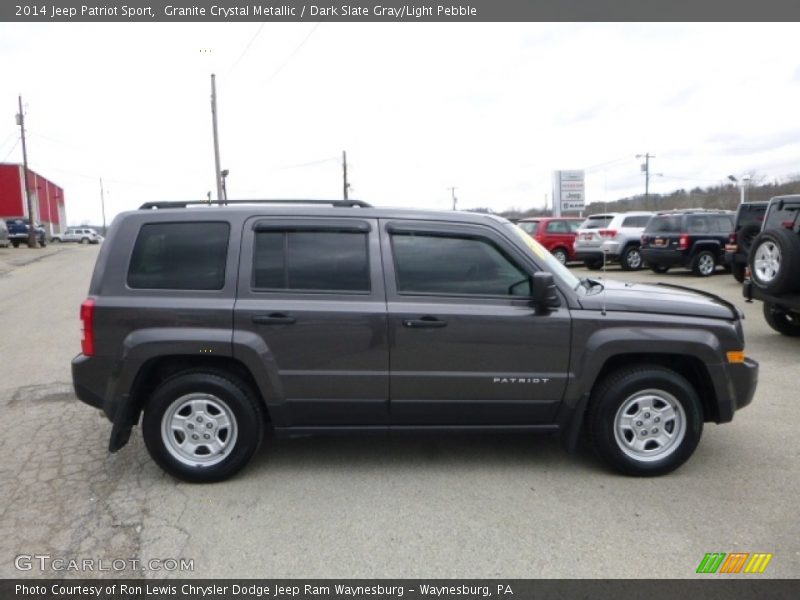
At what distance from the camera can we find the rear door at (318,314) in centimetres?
396

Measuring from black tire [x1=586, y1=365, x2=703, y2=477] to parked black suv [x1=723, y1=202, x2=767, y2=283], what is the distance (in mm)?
10780

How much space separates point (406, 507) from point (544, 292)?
1587 mm

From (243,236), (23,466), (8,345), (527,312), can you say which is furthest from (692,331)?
(8,345)

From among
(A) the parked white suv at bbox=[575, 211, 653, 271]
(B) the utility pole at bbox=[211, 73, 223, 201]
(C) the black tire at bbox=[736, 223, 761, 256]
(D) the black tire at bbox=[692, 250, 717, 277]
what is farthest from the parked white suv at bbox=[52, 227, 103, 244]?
(C) the black tire at bbox=[736, 223, 761, 256]

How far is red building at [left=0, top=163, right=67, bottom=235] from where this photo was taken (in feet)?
189

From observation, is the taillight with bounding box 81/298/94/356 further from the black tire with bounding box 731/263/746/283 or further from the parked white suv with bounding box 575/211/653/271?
the parked white suv with bounding box 575/211/653/271

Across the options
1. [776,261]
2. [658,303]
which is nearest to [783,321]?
[776,261]

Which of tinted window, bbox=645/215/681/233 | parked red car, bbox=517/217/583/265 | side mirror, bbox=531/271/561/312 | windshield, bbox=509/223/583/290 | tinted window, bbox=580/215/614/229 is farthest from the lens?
parked red car, bbox=517/217/583/265

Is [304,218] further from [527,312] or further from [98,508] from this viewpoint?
[98,508]

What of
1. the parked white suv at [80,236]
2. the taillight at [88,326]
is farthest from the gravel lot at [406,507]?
the parked white suv at [80,236]

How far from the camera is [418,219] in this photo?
164 inches

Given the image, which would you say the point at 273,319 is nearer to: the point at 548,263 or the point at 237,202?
the point at 237,202

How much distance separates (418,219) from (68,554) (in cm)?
283

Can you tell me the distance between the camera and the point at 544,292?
3871 mm
